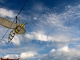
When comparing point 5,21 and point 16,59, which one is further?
point 16,59

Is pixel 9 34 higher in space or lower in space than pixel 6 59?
lower

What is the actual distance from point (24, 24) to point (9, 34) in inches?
97.5

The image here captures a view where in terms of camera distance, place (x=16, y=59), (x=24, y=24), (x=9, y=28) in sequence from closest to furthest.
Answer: (x=24, y=24) < (x=9, y=28) < (x=16, y=59)

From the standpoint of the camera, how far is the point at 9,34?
1945cm

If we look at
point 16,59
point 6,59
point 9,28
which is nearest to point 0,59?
point 6,59

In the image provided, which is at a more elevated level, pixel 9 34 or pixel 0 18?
pixel 0 18

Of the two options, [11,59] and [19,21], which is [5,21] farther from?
[11,59]

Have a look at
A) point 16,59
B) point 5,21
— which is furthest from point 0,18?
point 16,59

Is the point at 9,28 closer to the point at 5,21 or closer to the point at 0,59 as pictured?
the point at 5,21

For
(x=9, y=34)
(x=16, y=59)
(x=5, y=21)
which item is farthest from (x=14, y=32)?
(x=16, y=59)

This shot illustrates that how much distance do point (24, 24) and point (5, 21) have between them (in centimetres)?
266

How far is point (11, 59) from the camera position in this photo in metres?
38.9

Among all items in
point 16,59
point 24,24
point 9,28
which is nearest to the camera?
point 24,24

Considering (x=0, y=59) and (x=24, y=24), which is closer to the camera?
(x=24, y=24)
